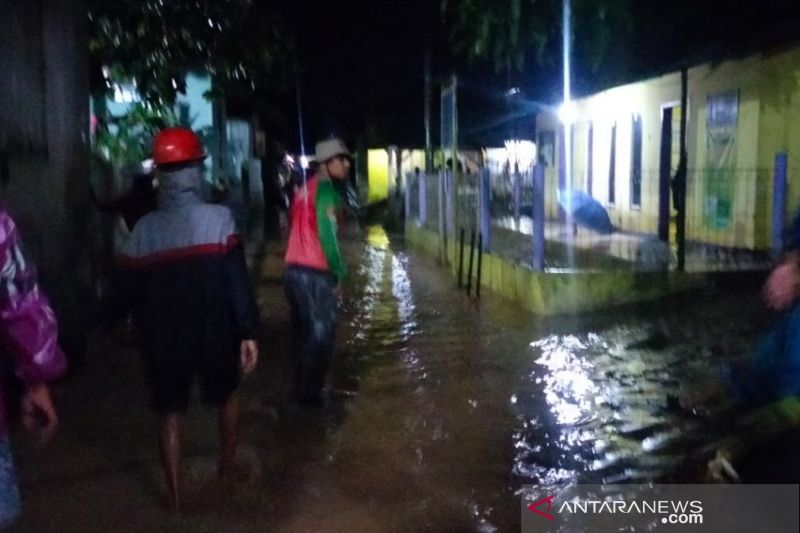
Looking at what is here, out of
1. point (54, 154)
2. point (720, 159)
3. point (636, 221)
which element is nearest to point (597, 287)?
point (720, 159)

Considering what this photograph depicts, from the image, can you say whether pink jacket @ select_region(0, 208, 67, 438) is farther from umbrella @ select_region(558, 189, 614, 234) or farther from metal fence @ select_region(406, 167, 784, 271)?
umbrella @ select_region(558, 189, 614, 234)

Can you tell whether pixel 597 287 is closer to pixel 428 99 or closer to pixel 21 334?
pixel 21 334

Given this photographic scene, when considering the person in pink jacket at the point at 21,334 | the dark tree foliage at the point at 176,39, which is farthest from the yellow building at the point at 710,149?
the person in pink jacket at the point at 21,334

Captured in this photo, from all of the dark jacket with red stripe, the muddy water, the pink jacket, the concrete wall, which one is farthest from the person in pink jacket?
the concrete wall

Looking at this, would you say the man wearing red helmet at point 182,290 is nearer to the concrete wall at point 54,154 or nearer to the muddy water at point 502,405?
the muddy water at point 502,405

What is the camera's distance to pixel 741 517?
378 cm

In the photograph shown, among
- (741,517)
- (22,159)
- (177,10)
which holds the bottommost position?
(741,517)

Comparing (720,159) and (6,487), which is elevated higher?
(720,159)

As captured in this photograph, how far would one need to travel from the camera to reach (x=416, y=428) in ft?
21.6

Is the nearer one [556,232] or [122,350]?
[122,350]

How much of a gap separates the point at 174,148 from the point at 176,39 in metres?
7.52

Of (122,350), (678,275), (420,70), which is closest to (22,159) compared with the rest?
(122,350)

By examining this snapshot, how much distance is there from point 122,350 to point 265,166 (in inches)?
842

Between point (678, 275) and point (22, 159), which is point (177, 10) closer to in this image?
point (22, 159)
